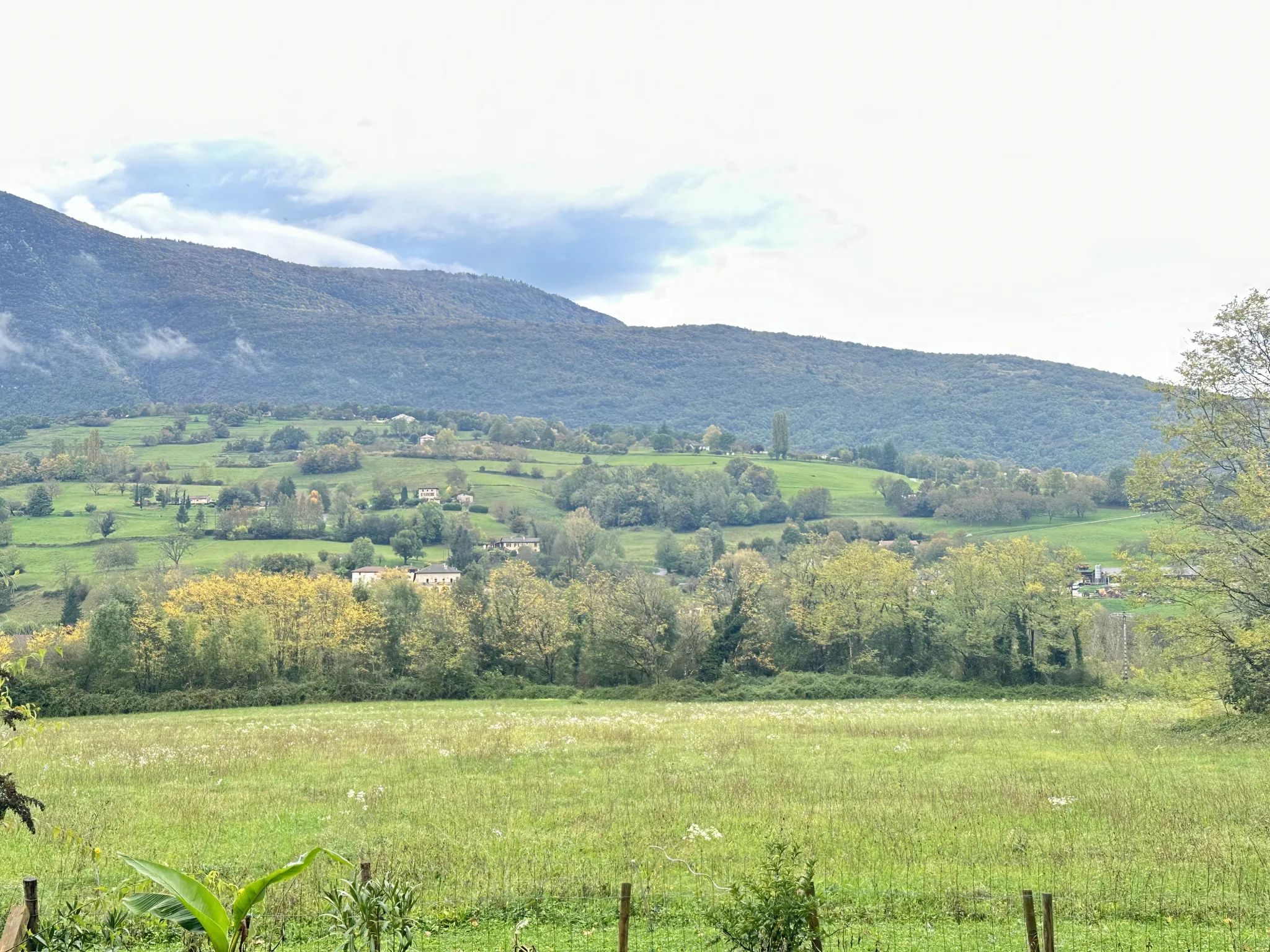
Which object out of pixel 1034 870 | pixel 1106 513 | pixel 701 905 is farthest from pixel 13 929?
pixel 1106 513

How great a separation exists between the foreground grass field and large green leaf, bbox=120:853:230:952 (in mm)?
5127

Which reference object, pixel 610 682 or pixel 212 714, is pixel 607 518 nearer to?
pixel 610 682

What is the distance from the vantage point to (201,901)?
23.9 ft

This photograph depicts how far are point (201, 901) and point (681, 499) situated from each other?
160365mm

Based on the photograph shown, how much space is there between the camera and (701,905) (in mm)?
13031

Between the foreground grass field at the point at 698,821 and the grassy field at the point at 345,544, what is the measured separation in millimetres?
73325

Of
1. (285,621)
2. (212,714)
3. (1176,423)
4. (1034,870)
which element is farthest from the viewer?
(285,621)

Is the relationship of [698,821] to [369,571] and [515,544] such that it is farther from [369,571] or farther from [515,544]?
[515,544]

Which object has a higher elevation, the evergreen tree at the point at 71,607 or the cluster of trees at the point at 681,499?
the cluster of trees at the point at 681,499

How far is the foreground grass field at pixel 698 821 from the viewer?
12.8 m

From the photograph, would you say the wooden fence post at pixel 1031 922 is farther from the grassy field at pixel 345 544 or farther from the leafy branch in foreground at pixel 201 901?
the grassy field at pixel 345 544

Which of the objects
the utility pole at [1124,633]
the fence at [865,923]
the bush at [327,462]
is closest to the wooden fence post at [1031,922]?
the fence at [865,923]

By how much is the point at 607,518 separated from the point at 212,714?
116m

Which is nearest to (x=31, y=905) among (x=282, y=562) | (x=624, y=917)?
(x=624, y=917)
